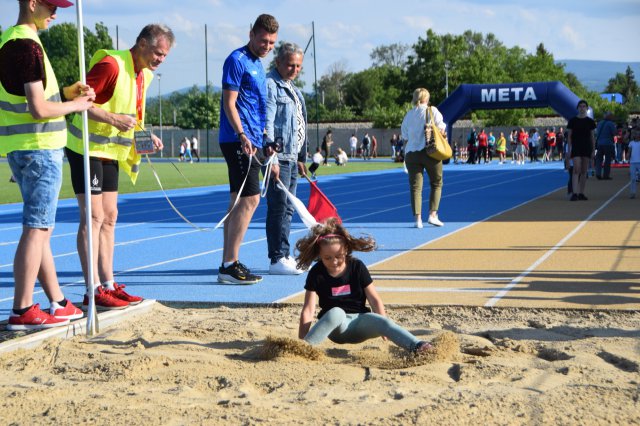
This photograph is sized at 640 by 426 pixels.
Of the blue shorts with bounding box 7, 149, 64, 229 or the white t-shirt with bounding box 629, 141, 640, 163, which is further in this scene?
the white t-shirt with bounding box 629, 141, 640, 163

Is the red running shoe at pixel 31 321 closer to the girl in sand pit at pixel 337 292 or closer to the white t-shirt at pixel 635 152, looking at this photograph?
the girl in sand pit at pixel 337 292

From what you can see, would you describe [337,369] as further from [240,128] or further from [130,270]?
[130,270]

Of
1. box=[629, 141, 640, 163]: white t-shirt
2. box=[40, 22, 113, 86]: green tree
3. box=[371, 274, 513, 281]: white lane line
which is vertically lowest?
box=[371, 274, 513, 281]: white lane line

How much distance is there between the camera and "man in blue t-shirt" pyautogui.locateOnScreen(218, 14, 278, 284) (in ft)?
26.1

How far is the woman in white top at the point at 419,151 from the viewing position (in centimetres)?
1283

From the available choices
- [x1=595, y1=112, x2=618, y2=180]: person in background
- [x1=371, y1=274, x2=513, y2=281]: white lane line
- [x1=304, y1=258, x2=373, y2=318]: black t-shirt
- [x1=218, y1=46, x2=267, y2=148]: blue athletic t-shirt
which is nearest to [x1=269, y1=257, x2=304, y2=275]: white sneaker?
[x1=371, y1=274, x2=513, y2=281]: white lane line

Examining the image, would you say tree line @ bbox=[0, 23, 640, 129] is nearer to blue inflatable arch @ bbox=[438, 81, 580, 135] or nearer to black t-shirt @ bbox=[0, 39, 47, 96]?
blue inflatable arch @ bbox=[438, 81, 580, 135]

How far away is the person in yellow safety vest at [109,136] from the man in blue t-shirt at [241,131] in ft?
3.61

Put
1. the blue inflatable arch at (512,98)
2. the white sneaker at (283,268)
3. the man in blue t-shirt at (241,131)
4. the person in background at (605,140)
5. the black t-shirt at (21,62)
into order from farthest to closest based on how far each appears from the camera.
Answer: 1. the blue inflatable arch at (512,98)
2. the person in background at (605,140)
3. the white sneaker at (283,268)
4. the man in blue t-shirt at (241,131)
5. the black t-shirt at (21,62)

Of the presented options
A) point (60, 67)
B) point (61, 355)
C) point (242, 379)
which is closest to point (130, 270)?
point (61, 355)

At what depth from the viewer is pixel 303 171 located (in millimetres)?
9008

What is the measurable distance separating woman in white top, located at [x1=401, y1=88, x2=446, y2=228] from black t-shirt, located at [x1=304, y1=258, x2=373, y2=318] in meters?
7.30

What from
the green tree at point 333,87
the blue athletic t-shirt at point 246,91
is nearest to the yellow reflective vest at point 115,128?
the blue athletic t-shirt at point 246,91

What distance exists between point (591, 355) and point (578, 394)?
882mm
